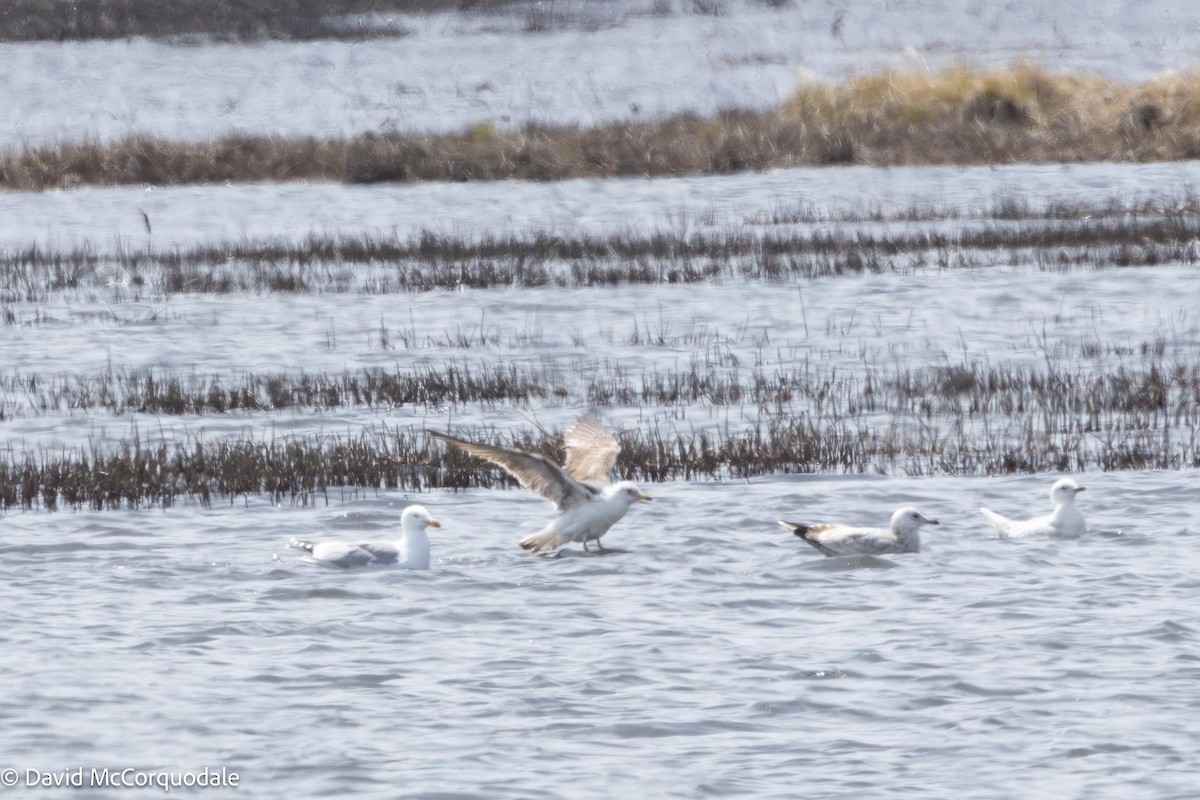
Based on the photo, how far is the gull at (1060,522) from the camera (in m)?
10.7

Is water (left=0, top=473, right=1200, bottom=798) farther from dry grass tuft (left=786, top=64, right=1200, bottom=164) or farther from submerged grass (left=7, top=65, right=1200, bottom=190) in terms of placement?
dry grass tuft (left=786, top=64, right=1200, bottom=164)

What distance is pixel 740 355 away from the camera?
18.8m

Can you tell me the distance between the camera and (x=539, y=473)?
10.5 metres

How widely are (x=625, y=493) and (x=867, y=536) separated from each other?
1349mm

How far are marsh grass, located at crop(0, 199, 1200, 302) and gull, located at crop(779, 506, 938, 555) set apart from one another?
1430 centimetres

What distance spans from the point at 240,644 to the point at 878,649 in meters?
2.90

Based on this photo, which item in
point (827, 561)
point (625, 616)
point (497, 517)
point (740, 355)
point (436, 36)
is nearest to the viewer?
point (625, 616)

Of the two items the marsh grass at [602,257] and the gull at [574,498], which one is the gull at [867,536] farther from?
the marsh grass at [602,257]

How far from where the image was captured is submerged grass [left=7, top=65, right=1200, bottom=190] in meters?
38.8

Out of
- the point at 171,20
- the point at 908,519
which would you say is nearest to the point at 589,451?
the point at 908,519

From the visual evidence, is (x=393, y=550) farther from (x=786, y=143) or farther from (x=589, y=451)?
(x=786, y=143)

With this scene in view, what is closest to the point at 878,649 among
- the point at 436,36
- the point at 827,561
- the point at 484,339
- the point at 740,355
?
the point at 827,561

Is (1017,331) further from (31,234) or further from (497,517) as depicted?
Result: (31,234)

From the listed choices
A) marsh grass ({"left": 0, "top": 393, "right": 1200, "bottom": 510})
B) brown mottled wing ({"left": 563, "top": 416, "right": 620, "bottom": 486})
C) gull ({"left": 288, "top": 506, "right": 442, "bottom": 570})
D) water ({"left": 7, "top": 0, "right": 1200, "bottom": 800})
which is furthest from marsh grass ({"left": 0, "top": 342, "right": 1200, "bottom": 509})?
gull ({"left": 288, "top": 506, "right": 442, "bottom": 570})
